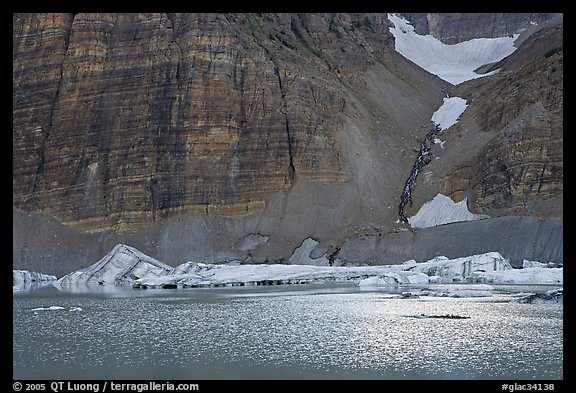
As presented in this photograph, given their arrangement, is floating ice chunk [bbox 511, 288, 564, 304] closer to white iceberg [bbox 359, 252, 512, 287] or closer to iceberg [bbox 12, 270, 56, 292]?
white iceberg [bbox 359, 252, 512, 287]

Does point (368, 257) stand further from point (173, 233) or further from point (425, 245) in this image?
point (173, 233)

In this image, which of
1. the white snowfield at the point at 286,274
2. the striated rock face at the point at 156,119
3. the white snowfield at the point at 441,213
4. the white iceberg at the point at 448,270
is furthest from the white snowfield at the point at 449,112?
the white iceberg at the point at 448,270

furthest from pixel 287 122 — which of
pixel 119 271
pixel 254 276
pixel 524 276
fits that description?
pixel 524 276

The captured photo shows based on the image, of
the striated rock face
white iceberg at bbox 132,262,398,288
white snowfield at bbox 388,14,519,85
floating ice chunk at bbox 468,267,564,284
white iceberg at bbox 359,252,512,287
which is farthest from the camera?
white snowfield at bbox 388,14,519,85

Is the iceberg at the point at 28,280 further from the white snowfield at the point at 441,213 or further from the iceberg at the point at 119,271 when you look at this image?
the white snowfield at the point at 441,213

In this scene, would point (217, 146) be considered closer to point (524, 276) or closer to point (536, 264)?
point (536, 264)

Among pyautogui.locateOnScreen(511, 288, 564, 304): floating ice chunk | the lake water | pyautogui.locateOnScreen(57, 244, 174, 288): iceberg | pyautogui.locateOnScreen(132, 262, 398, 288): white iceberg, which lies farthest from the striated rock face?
pyautogui.locateOnScreen(511, 288, 564, 304): floating ice chunk

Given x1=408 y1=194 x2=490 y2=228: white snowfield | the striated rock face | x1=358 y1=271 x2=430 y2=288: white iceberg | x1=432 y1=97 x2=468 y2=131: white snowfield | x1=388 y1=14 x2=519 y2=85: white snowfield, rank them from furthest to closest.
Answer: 1. x1=388 y1=14 x2=519 y2=85: white snowfield
2. x1=432 y1=97 x2=468 y2=131: white snowfield
3. the striated rock face
4. x1=408 y1=194 x2=490 y2=228: white snowfield
5. x1=358 y1=271 x2=430 y2=288: white iceberg
